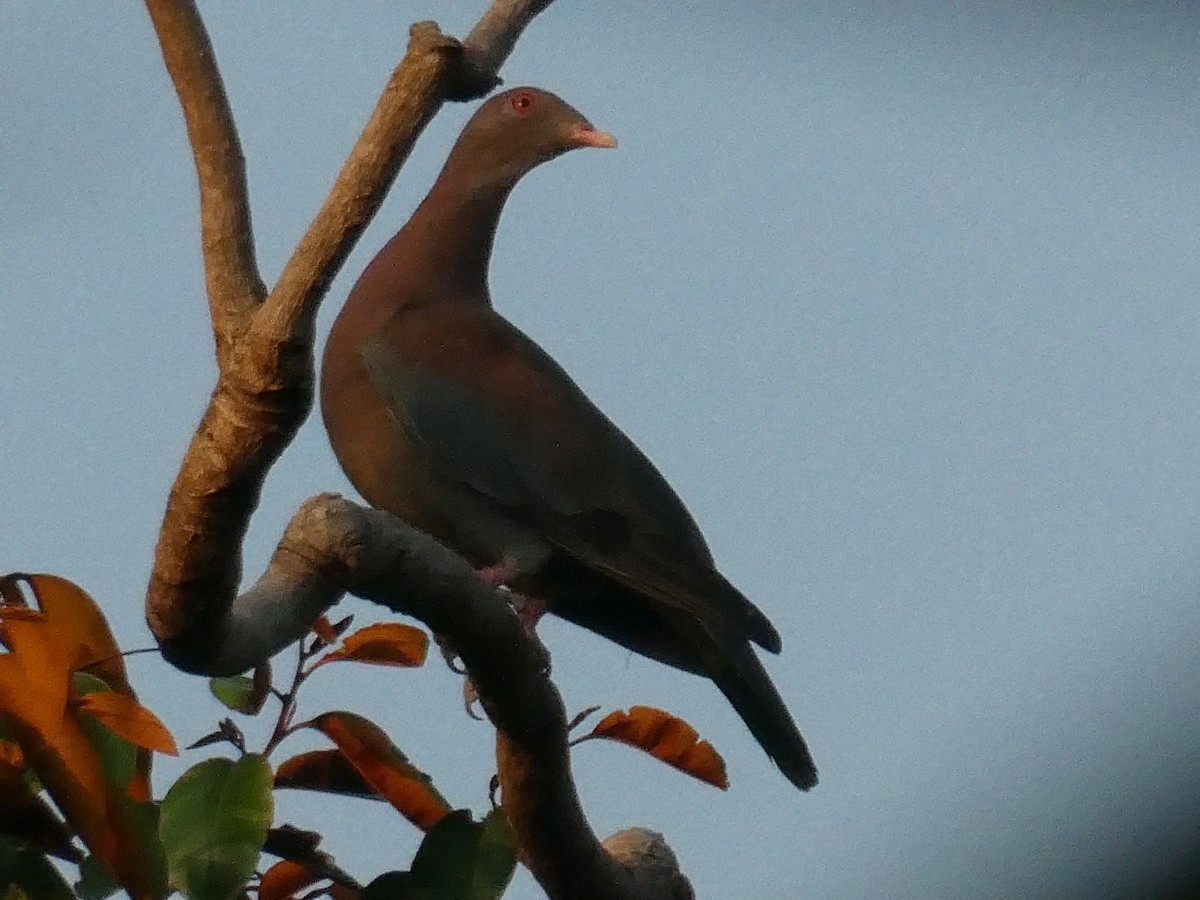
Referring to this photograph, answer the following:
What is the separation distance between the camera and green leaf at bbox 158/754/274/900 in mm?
1196

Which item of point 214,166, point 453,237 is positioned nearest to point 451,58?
point 214,166

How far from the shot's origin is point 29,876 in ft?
3.79

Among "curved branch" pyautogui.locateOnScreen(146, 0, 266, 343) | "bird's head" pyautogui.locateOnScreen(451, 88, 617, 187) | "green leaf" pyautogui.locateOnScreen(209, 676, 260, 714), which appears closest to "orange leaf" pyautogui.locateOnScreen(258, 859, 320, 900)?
"green leaf" pyautogui.locateOnScreen(209, 676, 260, 714)

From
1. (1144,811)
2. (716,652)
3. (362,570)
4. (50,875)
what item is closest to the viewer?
(1144,811)

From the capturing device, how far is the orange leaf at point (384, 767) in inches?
60.8

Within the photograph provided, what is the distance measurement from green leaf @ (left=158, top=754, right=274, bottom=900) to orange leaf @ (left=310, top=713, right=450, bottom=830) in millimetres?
254

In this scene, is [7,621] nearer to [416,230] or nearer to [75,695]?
[75,695]

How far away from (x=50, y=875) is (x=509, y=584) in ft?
5.58

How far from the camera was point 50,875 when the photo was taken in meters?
1.17

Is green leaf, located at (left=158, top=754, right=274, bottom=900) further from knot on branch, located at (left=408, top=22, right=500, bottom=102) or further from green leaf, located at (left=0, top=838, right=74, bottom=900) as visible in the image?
knot on branch, located at (left=408, top=22, right=500, bottom=102)

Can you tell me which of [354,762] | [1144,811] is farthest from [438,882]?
[1144,811]

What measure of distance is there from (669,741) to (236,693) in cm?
54

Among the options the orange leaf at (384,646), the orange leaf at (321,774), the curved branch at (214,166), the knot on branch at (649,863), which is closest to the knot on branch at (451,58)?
the curved branch at (214,166)

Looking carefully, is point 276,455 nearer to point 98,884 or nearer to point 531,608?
point 98,884
